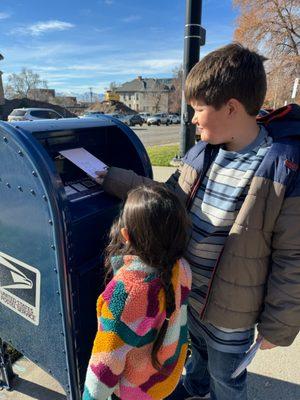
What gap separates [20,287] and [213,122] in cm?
110

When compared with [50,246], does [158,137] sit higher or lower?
lower

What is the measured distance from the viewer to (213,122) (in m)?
1.27

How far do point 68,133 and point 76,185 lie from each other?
0.86 feet

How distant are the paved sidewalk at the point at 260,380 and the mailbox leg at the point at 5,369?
0.04m

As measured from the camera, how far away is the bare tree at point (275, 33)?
1941cm

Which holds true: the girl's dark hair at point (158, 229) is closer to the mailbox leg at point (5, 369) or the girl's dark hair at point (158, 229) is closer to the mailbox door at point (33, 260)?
the mailbox door at point (33, 260)

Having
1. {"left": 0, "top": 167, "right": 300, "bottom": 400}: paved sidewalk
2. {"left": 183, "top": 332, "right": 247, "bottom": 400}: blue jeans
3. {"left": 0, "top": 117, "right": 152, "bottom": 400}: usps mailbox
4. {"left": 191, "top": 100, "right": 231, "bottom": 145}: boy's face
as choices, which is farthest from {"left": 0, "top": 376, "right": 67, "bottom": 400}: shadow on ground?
{"left": 191, "top": 100, "right": 231, "bottom": 145}: boy's face

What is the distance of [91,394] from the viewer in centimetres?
117

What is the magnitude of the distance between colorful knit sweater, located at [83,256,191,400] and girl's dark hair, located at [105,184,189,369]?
26mm

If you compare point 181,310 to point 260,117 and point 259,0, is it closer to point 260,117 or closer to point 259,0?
point 260,117

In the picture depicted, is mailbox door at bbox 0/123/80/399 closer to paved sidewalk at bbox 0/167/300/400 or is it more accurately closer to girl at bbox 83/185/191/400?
girl at bbox 83/185/191/400

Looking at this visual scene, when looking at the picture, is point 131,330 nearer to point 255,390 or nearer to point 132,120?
point 255,390

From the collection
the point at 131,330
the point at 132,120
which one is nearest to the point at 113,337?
the point at 131,330

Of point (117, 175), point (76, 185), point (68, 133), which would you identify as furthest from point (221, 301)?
point (68, 133)
